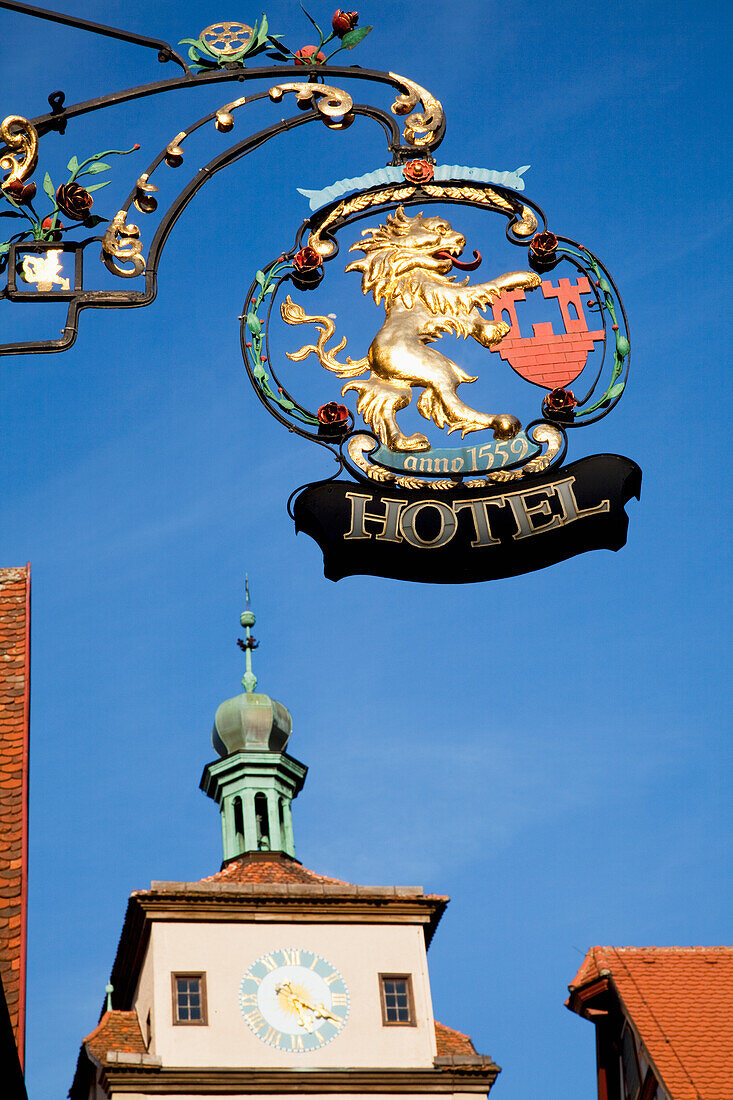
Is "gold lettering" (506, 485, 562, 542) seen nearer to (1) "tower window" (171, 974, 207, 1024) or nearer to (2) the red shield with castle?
(2) the red shield with castle

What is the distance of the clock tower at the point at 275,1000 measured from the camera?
39.9 metres

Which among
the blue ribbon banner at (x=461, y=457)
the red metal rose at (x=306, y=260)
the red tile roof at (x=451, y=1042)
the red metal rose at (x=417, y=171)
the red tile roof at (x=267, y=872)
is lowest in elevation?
the blue ribbon banner at (x=461, y=457)

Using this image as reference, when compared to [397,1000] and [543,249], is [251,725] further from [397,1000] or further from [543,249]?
[543,249]

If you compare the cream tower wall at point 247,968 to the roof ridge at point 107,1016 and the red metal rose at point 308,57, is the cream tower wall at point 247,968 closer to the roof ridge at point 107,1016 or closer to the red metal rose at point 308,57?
the roof ridge at point 107,1016

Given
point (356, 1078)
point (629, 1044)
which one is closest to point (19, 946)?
point (629, 1044)

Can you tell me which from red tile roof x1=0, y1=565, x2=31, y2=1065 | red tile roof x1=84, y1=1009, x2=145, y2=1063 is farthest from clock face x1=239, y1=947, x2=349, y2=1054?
red tile roof x1=0, y1=565, x2=31, y2=1065

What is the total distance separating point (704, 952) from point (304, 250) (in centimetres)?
Answer: 1669

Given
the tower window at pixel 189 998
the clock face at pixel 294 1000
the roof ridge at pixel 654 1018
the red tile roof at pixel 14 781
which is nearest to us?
the red tile roof at pixel 14 781

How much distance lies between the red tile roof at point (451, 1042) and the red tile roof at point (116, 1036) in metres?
6.26

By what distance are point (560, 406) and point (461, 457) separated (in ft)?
2.16

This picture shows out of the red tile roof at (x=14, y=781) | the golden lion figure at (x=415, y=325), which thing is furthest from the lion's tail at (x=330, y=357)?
the red tile roof at (x=14, y=781)

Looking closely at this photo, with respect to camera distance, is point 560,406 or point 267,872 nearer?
point 560,406

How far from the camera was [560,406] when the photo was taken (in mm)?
10953

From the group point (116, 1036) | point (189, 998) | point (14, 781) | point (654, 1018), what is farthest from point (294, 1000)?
point (14, 781)
